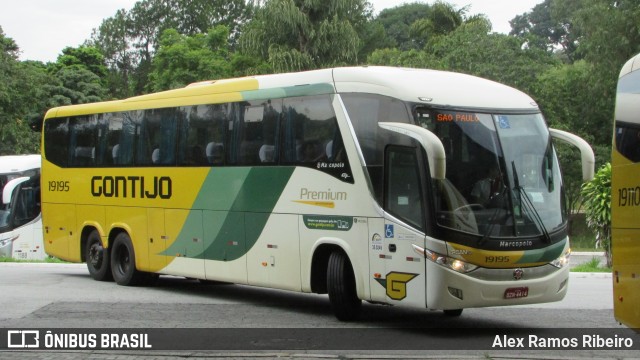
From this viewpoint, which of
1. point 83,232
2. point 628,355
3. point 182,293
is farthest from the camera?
point 83,232

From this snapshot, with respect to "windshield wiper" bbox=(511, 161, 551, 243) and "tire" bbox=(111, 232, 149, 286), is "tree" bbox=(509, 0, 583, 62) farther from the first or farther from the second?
"windshield wiper" bbox=(511, 161, 551, 243)

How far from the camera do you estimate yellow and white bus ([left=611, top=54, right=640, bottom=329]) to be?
997cm

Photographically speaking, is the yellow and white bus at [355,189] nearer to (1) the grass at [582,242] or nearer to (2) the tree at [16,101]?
(1) the grass at [582,242]

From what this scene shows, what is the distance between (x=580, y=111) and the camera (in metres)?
48.2

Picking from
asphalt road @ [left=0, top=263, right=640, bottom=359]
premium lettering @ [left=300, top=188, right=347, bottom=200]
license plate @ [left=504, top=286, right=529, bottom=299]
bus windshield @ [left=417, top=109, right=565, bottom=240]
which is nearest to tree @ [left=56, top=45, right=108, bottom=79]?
asphalt road @ [left=0, top=263, right=640, bottom=359]

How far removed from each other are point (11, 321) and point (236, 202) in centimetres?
408

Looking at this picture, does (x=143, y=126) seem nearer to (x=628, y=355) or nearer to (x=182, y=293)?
(x=182, y=293)

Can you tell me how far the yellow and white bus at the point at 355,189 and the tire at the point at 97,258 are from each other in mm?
1005

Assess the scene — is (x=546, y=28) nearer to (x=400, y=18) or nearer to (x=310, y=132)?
(x=400, y=18)

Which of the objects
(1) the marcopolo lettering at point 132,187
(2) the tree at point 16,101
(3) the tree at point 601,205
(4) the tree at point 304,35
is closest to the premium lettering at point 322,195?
(1) the marcopolo lettering at point 132,187

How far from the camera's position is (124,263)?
62.9 feet

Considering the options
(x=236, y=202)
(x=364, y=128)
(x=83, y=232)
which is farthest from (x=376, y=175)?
(x=83, y=232)

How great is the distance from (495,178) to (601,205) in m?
11.9

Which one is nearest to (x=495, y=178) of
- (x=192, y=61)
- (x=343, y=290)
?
(x=343, y=290)
